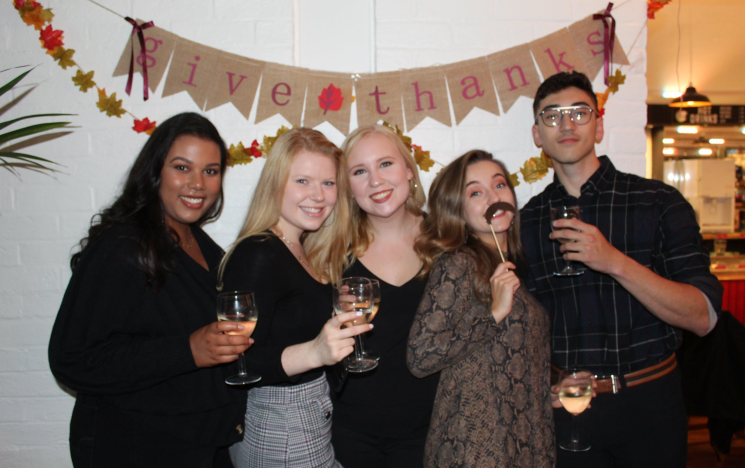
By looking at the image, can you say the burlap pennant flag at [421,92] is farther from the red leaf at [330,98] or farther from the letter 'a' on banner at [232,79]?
the letter 'a' on banner at [232,79]

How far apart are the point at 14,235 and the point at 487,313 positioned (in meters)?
2.22

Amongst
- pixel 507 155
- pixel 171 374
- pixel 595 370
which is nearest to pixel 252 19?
pixel 507 155

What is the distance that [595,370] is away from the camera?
1968 mm

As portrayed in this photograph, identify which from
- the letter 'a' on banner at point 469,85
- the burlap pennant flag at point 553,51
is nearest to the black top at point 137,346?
the letter 'a' on banner at point 469,85

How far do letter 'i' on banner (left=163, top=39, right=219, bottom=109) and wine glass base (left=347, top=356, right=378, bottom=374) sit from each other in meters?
1.58

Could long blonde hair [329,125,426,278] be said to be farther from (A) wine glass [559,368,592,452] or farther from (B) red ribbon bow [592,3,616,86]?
(B) red ribbon bow [592,3,616,86]

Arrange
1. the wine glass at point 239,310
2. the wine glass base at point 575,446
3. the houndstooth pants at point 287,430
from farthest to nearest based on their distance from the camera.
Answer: the wine glass base at point 575,446
the houndstooth pants at point 287,430
the wine glass at point 239,310

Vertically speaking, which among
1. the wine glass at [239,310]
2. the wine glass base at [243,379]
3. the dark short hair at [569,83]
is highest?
the dark short hair at [569,83]

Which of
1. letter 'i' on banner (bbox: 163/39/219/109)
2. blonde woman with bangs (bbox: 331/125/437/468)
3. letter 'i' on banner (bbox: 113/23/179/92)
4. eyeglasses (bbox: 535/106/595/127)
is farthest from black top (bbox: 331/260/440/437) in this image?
letter 'i' on banner (bbox: 113/23/179/92)

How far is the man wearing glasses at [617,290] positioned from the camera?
182 cm

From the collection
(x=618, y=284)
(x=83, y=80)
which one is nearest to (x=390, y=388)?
(x=618, y=284)

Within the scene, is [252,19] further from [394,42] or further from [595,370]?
[595,370]

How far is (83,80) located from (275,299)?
5.19ft

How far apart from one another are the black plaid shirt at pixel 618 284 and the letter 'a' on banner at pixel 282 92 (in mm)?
1345
